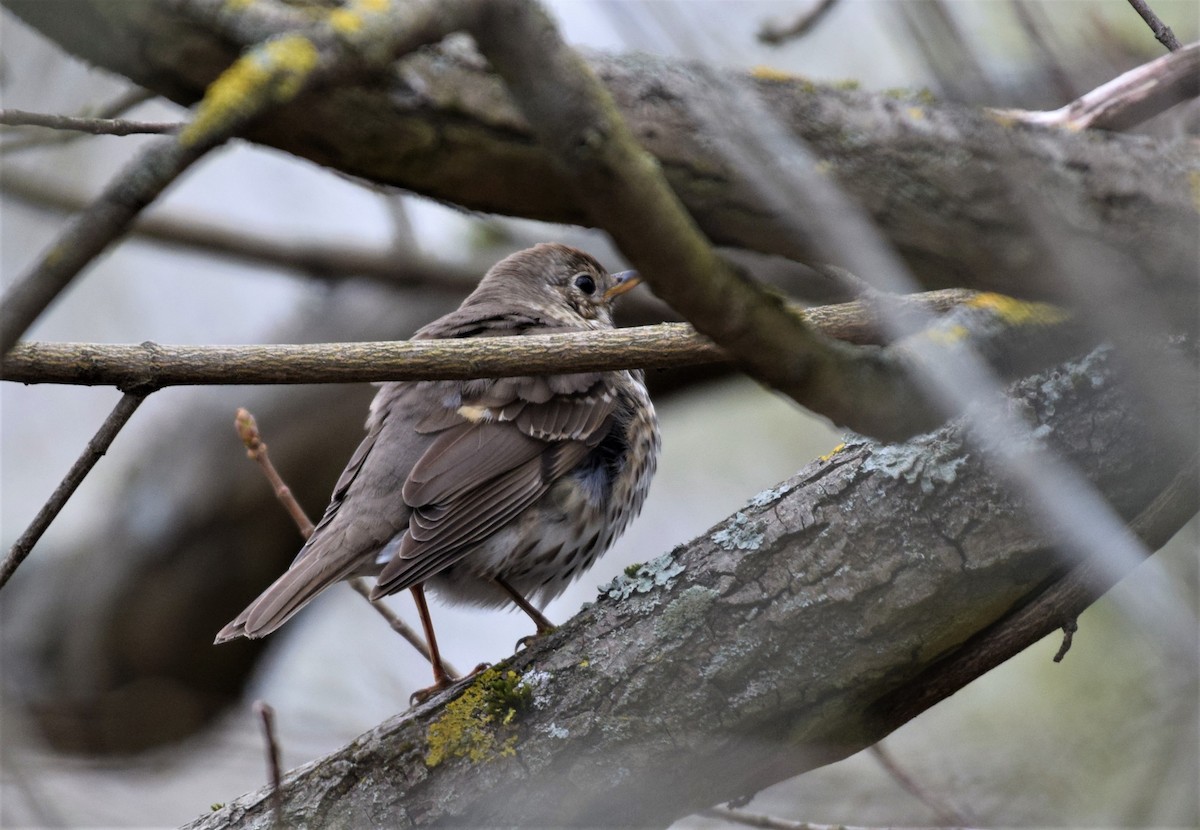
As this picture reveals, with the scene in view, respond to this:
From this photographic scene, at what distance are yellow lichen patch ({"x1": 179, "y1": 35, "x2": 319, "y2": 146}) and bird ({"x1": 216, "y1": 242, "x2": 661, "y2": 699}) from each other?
7.09ft

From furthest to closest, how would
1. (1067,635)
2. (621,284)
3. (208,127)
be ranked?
(621,284), (1067,635), (208,127)

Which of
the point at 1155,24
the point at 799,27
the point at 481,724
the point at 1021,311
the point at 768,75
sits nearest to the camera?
the point at 1021,311

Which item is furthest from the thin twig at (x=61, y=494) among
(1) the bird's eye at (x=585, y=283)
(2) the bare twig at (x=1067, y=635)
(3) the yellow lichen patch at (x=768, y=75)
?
(1) the bird's eye at (x=585, y=283)

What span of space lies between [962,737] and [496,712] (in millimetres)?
3763

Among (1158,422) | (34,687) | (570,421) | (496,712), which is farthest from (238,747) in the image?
(1158,422)

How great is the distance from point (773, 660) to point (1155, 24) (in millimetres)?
1768

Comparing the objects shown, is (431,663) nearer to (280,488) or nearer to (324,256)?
(280,488)

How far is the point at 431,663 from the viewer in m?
3.76

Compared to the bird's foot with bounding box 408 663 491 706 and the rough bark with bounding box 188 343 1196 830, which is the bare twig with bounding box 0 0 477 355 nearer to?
the rough bark with bounding box 188 343 1196 830

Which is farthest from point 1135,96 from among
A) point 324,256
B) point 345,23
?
point 324,256

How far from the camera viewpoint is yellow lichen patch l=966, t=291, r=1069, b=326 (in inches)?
88.7

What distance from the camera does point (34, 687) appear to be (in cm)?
688

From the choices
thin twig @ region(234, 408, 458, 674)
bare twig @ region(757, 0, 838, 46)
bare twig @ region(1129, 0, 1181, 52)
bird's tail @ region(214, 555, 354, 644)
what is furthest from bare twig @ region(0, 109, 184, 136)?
bare twig @ region(757, 0, 838, 46)

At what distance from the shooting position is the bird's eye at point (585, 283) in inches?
212
